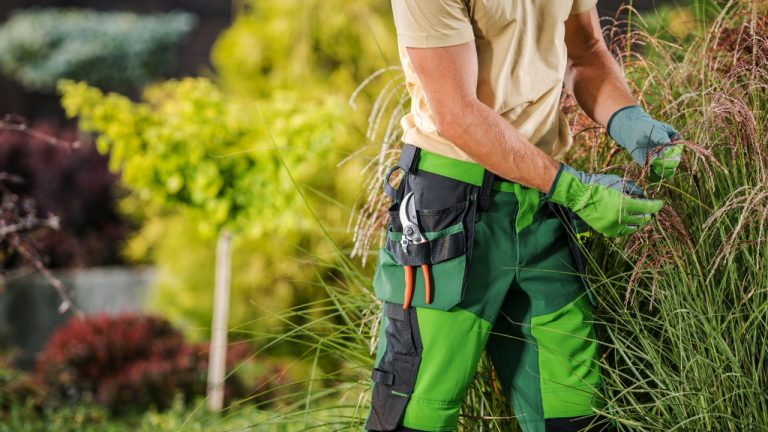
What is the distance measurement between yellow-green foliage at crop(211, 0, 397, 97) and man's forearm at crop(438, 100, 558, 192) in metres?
3.52

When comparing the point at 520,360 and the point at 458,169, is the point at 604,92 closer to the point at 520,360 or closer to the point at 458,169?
the point at 458,169

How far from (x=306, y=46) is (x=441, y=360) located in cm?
384

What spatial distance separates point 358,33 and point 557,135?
11.5 feet

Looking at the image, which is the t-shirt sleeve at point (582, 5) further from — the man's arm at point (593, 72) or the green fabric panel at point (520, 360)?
the green fabric panel at point (520, 360)

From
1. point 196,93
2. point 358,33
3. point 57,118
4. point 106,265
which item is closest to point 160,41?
point 57,118

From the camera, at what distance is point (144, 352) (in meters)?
5.38

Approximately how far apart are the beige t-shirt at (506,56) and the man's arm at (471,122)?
0.03 metres

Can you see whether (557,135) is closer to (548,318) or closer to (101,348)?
(548,318)

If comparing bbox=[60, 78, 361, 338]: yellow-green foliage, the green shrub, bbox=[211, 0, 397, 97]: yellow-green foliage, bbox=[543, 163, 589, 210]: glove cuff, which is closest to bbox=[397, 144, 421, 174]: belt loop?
bbox=[543, 163, 589, 210]: glove cuff

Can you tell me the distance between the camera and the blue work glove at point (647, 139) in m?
1.80

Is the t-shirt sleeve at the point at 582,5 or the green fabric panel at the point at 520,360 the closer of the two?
the green fabric panel at the point at 520,360

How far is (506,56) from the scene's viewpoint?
182 cm

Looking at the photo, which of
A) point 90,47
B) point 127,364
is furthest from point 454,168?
point 90,47

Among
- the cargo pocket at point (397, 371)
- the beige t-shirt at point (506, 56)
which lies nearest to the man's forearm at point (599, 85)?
the beige t-shirt at point (506, 56)
